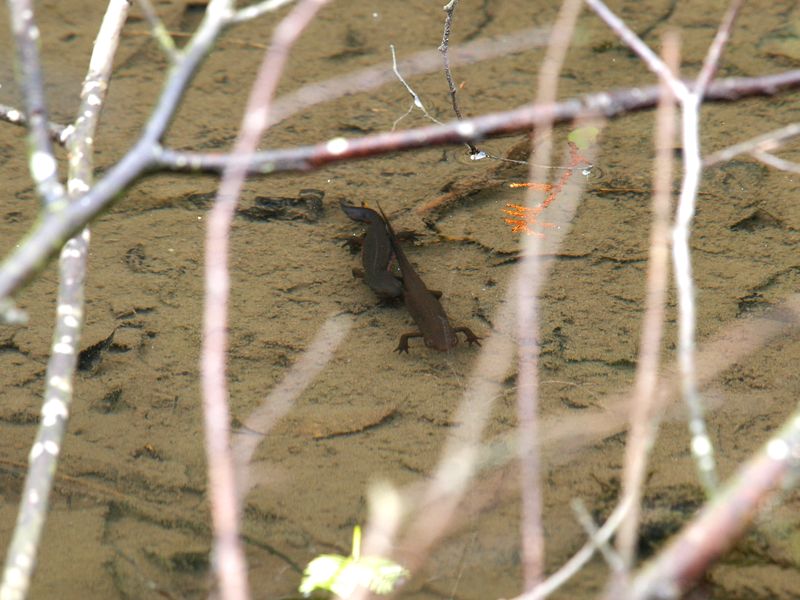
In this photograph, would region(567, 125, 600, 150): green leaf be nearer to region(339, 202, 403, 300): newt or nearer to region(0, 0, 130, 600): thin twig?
region(339, 202, 403, 300): newt

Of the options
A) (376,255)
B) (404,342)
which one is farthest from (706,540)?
(376,255)

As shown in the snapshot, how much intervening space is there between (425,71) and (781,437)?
17.9ft

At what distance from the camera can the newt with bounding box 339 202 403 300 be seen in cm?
485

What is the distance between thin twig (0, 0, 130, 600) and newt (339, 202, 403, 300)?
235cm

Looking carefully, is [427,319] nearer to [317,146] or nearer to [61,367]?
[61,367]

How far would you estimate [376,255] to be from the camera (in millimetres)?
4984

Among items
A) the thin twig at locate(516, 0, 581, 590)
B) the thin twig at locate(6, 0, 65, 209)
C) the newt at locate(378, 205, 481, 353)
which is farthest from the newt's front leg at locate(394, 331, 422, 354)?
the thin twig at locate(6, 0, 65, 209)

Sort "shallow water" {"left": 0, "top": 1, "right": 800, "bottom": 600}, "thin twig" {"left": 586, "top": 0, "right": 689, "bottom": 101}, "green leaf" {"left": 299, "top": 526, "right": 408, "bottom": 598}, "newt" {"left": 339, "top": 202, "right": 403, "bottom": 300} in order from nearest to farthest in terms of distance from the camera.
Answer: "thin twig" {"left": 586, "top": 0, "right": 689, "bottom": 101} < "green leaf" {"left": 299, "top": 526, "right": 408, "bottom": 598} < "shallow water" {"left": 0, "top": 1, "right": 800, "bottom": 600} < "newt" {"left": 339, "top": 202, "right": 403, "bottom": 300}

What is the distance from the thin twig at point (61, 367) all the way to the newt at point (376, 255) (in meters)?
2.35

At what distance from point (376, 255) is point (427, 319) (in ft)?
1.99

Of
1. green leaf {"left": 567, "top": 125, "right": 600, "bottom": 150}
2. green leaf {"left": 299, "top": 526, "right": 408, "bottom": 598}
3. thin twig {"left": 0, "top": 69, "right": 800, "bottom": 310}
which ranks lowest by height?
green leaf {"left": 299, "top": 526, "right": 408, "bottom": 598}

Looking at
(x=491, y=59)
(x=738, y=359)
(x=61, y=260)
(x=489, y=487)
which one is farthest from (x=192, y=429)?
(x=491, y=59)

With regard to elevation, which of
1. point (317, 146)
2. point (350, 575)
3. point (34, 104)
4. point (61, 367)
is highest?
point (34, 104)

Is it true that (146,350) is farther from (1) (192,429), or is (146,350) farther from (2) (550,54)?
(2) (550,54)
